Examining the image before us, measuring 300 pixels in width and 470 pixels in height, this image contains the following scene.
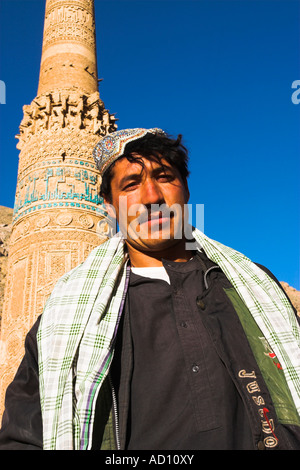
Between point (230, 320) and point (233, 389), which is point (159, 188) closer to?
point (230, 320)

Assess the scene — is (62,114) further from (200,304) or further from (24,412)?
(24,412)

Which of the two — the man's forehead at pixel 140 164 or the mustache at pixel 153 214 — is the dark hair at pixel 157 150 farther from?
the mustache at pixel 153 214

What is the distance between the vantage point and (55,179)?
5.81 meters

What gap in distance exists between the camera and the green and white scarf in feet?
4.66

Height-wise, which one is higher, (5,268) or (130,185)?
(5,268)

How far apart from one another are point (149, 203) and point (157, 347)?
25.3 inches

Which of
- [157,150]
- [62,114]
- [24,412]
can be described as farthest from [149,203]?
[62,114]

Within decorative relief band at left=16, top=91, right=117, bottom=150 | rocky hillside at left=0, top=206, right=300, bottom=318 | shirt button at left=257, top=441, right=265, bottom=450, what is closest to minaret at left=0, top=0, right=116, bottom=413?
decorative relief band at left=16, top=91, right=117, bottom=150

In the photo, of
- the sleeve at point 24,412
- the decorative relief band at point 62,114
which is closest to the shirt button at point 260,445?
the sleeve at point 24,412

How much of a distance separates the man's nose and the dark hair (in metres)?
0.12

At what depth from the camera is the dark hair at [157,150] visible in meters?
2.01

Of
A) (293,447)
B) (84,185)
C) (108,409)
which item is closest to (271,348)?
(293,447)

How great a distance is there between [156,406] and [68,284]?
68 centimetres

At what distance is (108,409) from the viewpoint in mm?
1475
